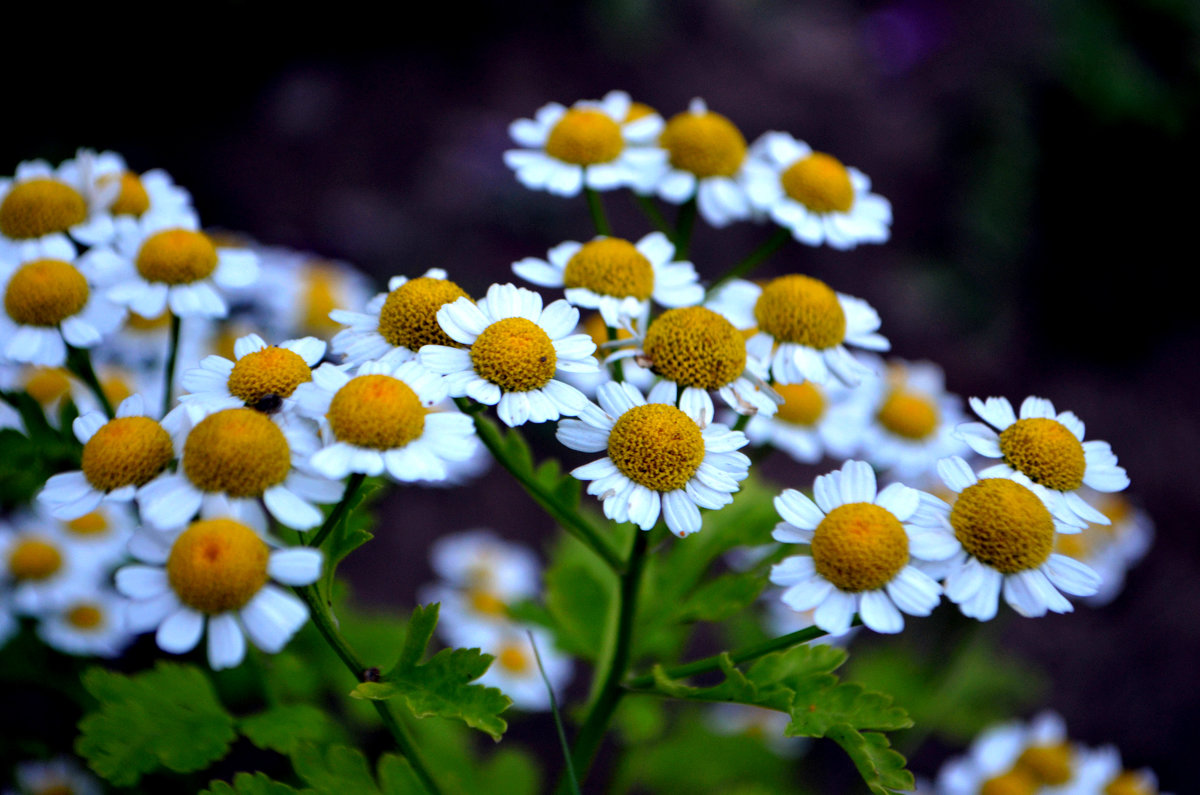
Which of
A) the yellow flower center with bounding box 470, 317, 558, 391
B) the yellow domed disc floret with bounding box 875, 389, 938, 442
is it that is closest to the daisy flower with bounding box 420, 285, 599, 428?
the yellow flower center with bounding box 470, 317, 558, 391

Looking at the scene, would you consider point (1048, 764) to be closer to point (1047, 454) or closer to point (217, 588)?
point (1047, 454)

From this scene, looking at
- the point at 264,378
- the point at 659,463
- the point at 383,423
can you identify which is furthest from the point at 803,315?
the point at 264,378

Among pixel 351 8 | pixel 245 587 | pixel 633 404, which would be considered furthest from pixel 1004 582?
pixel 351 8

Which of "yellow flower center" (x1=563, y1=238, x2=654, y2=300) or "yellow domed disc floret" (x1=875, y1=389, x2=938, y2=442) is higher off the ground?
"yellow flower center" (x1=563, y1=238, x2=654, y2=300)

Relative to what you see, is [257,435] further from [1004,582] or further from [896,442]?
[896,442]

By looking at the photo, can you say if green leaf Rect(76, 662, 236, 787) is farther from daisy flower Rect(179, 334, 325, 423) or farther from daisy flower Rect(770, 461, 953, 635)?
daisy flower Rect(770, 461, 953, 635)

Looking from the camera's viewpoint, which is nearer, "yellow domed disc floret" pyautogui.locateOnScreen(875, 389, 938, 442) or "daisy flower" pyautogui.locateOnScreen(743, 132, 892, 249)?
"daisy flower" pyautogui.locateOnScreen(743, 132, 892, 249)
